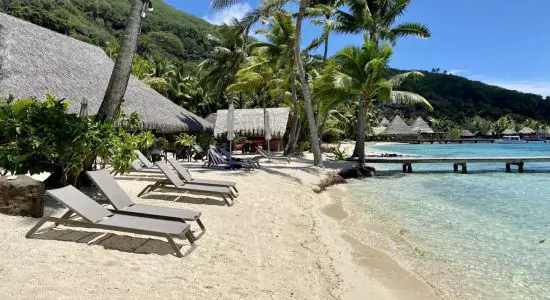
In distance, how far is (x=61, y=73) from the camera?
13141 mm

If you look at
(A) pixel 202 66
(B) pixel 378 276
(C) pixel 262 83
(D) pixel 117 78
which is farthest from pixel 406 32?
(B) pixel 378 276

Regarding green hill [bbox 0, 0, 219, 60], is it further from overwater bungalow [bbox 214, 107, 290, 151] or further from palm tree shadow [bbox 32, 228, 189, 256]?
palm tree shadow [bbox 32, 228, 189, 256]

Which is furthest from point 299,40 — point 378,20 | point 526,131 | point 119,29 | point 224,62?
point 119,29

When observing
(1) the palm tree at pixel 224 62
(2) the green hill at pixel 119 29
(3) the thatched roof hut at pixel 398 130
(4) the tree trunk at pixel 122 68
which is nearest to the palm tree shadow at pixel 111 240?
(4) the tree trunk at pixel 122 68

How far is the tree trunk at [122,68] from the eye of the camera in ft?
23.0

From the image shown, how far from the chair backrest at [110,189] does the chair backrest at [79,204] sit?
26cm

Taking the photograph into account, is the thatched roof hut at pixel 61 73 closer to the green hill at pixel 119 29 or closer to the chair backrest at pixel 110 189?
the chair backrest at pixel 110 189

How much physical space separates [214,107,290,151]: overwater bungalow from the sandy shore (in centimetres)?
1663

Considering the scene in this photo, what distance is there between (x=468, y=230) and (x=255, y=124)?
57.7ft

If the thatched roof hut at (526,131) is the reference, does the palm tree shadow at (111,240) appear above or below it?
below

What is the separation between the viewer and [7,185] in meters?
4.88

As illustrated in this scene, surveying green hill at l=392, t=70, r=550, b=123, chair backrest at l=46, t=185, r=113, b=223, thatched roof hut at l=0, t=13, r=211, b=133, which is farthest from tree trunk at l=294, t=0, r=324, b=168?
green hill at l=392, t=70, r=550, b=123

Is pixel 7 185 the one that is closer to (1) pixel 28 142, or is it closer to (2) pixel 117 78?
(1) pixel 28 142

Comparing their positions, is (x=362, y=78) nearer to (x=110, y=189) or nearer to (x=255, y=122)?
(x=255, y=122)
